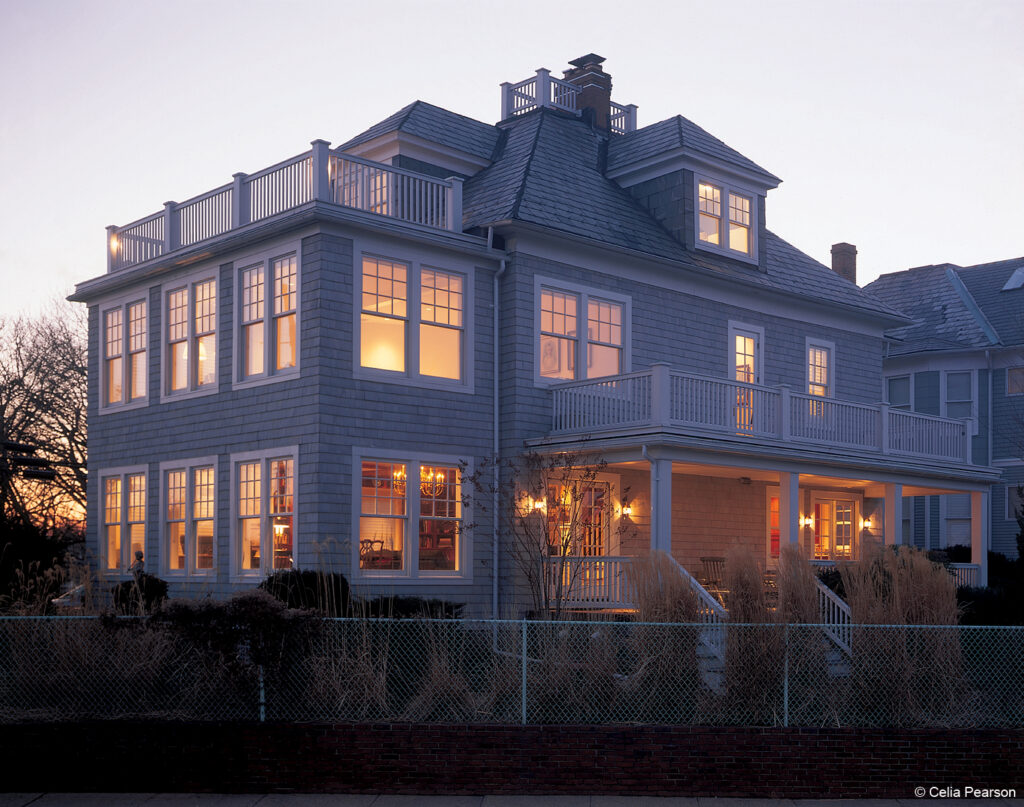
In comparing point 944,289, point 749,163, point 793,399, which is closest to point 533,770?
point 793,399

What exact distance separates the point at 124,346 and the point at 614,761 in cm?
1411

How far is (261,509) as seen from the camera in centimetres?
1798

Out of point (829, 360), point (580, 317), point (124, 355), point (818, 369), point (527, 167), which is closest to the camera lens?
point (580, 317)

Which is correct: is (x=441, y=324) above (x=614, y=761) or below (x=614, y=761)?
above

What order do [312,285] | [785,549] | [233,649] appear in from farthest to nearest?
[312,285], [785,549], [233,649]

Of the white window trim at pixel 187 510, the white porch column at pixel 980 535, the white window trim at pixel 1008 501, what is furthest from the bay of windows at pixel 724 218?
the white window trim at pixel 1008 501

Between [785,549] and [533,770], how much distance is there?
415 centimetres

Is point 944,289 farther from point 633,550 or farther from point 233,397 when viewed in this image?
point 233,397

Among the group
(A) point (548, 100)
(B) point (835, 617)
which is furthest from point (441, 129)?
(B) point (835, 617)

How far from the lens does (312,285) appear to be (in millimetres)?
17297

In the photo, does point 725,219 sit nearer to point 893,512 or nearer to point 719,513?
point 719,513

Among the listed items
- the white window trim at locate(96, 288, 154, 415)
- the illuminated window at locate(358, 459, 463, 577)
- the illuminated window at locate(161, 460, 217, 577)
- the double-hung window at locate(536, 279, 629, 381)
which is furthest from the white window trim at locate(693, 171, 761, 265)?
the white window trim at locate(96, 288, 154, 415)

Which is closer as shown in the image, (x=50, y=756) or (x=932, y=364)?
(x=50, y=756)

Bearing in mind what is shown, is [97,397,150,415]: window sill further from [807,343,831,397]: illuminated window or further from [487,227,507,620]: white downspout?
[807,343,831,397]: illuminated window
